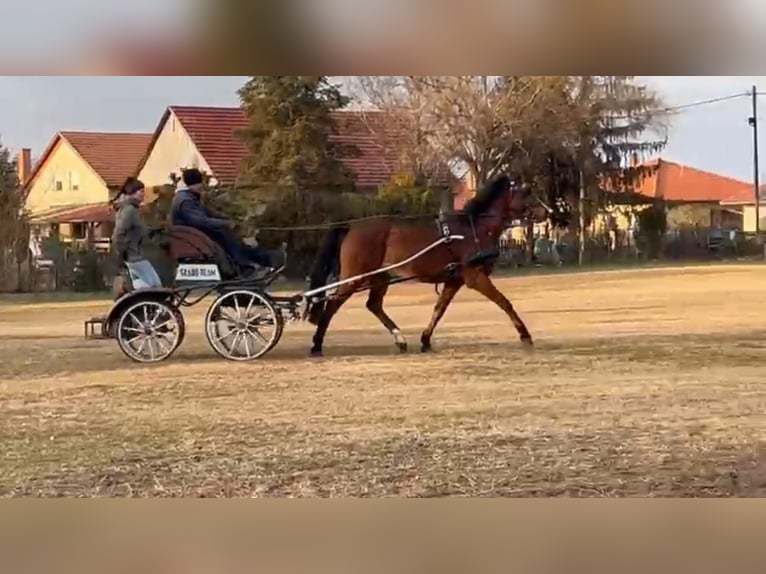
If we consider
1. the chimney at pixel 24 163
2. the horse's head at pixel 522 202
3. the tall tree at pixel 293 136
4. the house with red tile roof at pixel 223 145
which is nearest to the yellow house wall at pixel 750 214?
the horse's head at pixel 522 202

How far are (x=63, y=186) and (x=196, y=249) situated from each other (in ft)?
1.81

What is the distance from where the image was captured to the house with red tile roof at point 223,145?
4.03 metres

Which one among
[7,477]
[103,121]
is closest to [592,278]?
[103,121]

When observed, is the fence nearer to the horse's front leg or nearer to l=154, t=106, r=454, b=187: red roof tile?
the horse's front leg

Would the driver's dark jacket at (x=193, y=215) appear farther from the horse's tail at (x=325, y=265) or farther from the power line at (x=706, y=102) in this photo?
the power line at (x=706, y=102)

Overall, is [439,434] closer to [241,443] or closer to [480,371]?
[480,371]

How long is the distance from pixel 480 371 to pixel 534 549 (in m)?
0.69

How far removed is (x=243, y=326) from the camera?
13.7 feet

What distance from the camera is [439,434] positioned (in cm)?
403

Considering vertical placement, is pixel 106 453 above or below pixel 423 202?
below

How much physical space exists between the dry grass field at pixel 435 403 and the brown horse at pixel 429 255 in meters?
0.05

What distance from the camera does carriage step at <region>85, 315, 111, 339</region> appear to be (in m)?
4.14
